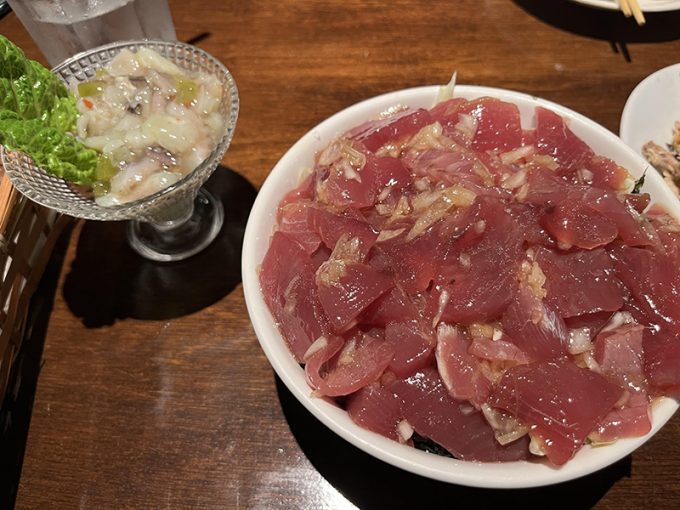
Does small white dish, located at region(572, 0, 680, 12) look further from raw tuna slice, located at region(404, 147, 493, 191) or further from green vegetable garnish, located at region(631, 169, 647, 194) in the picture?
raw tuna slice, located at region(404, 147, 493, 191)

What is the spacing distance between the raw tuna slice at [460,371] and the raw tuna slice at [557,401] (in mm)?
35

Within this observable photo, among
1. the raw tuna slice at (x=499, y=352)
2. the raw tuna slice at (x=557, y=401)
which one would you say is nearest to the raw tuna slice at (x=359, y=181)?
the raw tuna slice at (x=499, y=352)

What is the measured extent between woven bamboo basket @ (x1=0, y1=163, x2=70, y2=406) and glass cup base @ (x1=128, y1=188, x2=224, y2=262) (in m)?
0.30

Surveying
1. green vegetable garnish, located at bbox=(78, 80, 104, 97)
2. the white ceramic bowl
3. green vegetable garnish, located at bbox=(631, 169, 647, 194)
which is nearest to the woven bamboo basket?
green vegetable garnish, located at bbox=(78, 80, 104, 97)

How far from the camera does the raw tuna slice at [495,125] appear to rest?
5.44 ft

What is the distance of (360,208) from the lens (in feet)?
4.90

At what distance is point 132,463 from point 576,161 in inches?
62.4

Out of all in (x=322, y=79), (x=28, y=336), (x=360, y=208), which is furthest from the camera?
(x=322, y=79)

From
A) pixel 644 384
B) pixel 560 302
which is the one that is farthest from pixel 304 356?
pixel 644 384

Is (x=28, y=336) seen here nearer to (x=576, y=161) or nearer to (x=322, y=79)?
(x=322, y=79)

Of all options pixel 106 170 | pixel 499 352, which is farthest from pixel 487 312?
pixel 106 170

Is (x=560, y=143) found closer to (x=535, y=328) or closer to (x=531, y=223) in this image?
(x=531, y=223)

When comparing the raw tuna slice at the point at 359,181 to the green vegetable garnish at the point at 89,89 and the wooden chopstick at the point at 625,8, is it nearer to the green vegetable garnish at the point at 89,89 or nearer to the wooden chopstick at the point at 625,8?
the green vegetable garnish at the point at 89,89

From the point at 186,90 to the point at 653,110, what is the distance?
5.98 ft
